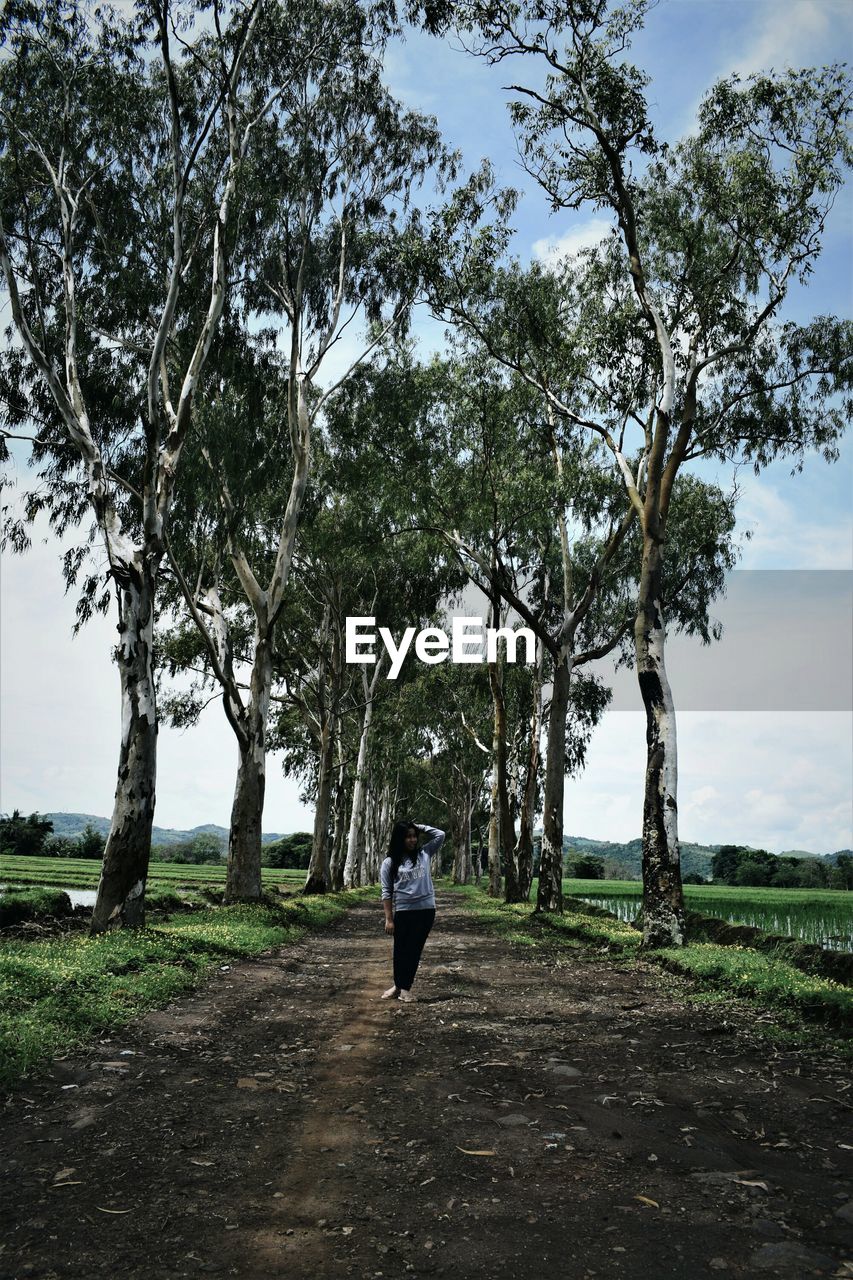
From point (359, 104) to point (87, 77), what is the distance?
25.0 feet

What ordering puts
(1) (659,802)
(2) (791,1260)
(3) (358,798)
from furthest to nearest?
1. (3) (358,798)
2. (1) (659,802)
3. (2) (791,1260)

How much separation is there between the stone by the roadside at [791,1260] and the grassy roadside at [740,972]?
553 cm

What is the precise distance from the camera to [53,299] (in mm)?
20125

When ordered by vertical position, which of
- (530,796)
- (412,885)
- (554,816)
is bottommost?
(412,885)

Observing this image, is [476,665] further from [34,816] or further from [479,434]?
[34,816]

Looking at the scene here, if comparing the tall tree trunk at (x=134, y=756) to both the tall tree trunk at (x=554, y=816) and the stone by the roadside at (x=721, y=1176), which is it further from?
the stone by the roadside at (x=721, y=1176)

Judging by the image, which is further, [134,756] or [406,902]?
[134,756]

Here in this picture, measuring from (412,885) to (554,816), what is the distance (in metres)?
13.7

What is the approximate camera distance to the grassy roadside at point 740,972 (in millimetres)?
9689

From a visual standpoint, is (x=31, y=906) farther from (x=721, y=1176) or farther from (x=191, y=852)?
(x=191, y=852)

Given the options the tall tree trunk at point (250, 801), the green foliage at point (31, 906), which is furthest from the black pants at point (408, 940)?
the tall tree trunk at point (250, 801)

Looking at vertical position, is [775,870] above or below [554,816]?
below

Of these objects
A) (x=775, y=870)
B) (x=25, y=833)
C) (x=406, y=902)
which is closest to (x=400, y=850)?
(x=406, y=902)

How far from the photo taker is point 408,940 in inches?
427
